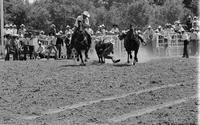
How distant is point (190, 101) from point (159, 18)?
159ft

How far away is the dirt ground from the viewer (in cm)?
1101

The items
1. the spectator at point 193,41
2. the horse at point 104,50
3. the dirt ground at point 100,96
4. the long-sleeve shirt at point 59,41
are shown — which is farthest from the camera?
the spectator at point 193,41

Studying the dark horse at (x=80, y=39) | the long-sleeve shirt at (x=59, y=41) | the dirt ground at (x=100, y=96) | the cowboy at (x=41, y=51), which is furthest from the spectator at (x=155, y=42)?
the dirt ground at (x=100, y=96)

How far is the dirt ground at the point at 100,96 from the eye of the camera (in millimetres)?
11008

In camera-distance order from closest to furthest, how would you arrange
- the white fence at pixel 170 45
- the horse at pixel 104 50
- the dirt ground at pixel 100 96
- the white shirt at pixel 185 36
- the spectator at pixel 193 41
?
the dirt ground at pixel 100 96
the horse at pixel 104 50
the white shirt at pixel 185 36
the spectator at pixel 193 41
the white fence at pixel 170 45

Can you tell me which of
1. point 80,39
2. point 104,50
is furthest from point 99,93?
point 104,50

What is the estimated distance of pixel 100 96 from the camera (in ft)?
46.4

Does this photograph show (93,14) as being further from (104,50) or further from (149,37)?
(104,50)

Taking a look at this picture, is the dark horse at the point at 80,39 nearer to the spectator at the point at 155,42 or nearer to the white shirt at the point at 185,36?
the white shirt at the point at 185,36

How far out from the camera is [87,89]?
1538 centimetres

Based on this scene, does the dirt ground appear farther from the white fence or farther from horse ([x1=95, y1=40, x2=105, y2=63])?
the white fence

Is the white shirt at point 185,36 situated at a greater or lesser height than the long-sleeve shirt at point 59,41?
greater

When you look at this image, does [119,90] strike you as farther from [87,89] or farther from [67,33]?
[67,33]

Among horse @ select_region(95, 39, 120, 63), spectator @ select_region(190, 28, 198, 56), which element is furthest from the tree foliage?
horse @ select_region(95, 39, 120, 63)
